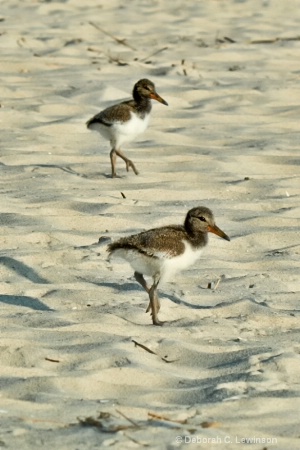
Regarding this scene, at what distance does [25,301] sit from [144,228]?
168cm

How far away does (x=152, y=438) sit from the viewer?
4.92 metres

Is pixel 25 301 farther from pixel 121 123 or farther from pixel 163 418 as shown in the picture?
pixel 121 123

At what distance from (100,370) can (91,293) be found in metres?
1.44

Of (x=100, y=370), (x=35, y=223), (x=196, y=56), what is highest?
(x=100, y=370)

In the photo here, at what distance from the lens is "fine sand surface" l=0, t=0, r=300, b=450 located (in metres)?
5.29

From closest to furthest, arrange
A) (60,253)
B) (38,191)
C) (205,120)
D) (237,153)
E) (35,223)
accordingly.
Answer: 1. (60,253)
2. (35,223)
3. (38,191)
4. (237,153)
5. (205,120)

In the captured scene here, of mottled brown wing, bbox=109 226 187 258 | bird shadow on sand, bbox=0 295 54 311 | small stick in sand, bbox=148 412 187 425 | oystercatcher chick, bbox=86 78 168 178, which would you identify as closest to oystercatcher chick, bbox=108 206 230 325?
mottled brown wing, bbox=109 226 187 258

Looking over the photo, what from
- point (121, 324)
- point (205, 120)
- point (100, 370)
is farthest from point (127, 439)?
point (205, 120)

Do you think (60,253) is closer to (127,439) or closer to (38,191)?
(38,191)

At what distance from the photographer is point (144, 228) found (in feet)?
27.7

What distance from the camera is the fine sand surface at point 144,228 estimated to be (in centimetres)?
529

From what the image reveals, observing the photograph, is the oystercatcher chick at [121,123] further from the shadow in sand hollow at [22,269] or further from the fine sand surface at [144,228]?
the shadow in sand hollow at [22,269]

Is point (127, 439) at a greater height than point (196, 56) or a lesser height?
greater

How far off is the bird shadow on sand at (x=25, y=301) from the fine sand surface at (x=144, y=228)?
32 millimetres
